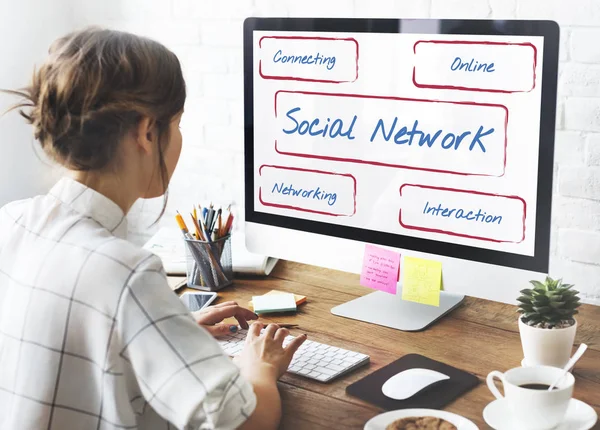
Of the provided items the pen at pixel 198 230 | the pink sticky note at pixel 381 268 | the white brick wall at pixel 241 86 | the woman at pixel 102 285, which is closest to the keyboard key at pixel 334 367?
the woman at pixel 102 285

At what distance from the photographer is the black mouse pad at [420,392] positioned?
113 cm

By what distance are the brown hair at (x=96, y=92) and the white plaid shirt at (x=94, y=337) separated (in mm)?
62

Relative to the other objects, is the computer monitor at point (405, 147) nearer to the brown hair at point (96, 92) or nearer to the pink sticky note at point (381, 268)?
the pink sticky note at point (381, 268)

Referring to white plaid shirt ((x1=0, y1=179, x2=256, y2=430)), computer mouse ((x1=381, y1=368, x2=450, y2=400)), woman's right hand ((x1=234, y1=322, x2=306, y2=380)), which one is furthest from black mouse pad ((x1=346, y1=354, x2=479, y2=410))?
white plaid shirt ((x1=0, y1=179, x2=256, y2=430))

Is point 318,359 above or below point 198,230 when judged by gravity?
below

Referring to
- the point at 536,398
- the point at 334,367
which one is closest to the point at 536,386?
the point at 536,398

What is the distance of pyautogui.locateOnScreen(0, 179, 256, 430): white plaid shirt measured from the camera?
37.0 inches

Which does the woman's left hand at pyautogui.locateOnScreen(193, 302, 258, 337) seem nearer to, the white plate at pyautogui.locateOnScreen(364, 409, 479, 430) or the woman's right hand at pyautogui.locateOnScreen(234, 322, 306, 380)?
the woman's right hand at pyautogui.locateOnScreen(234, 322, 306, 380)

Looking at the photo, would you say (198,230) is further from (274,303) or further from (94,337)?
(94,337)

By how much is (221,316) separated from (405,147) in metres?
0.43

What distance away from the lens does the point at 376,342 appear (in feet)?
4.43

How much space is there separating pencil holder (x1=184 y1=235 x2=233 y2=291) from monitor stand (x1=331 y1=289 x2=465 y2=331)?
0.27 metres

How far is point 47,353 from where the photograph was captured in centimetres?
101

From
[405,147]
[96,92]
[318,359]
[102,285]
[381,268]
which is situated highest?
[96,92]
